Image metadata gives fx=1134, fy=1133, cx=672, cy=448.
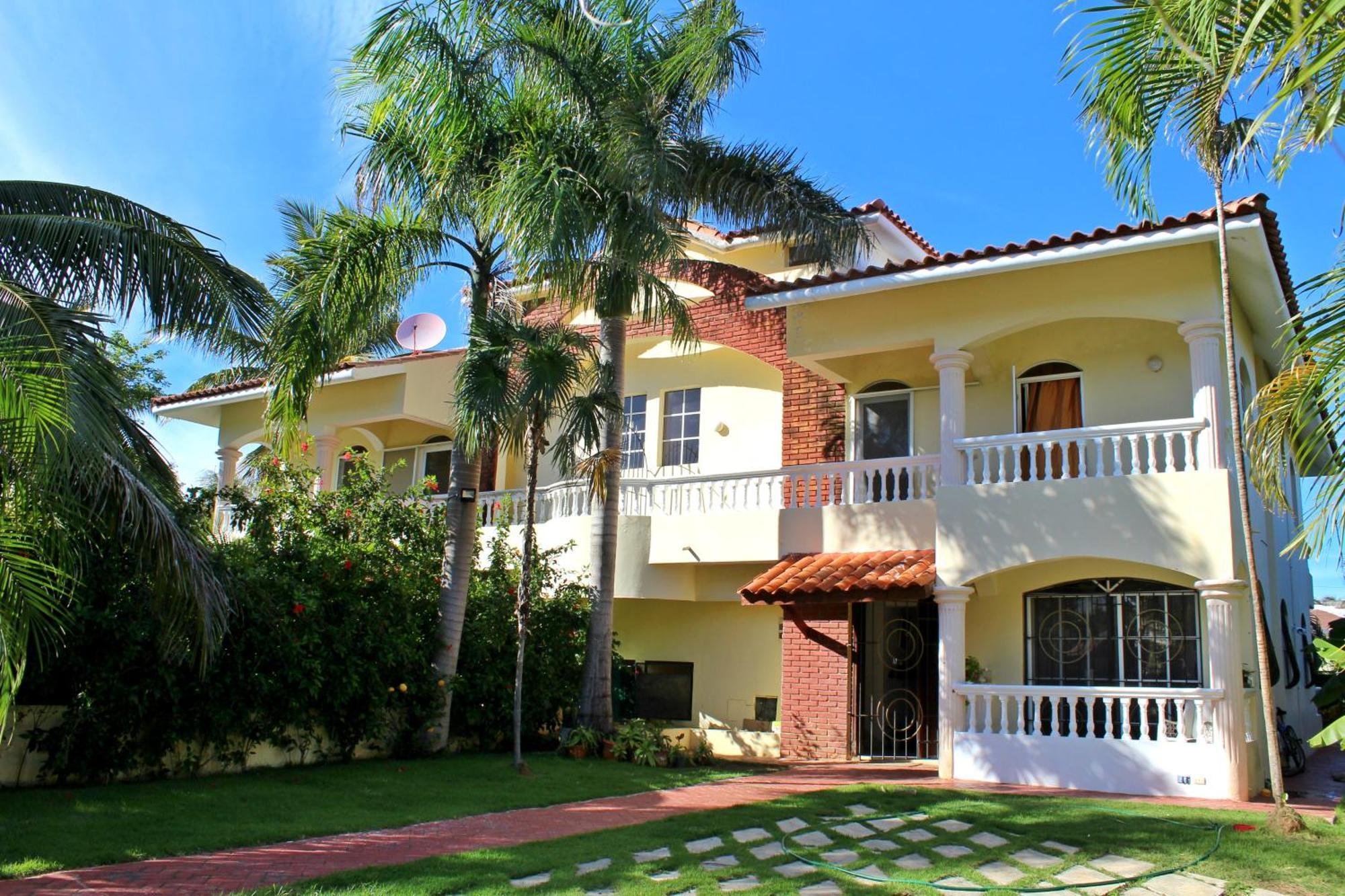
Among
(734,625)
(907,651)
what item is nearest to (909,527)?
(907,651)

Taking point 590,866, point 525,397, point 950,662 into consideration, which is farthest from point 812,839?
point 525,397

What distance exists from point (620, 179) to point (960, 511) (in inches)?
234

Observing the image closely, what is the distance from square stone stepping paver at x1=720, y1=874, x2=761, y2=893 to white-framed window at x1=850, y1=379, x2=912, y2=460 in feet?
32.7

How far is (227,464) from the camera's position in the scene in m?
23.9

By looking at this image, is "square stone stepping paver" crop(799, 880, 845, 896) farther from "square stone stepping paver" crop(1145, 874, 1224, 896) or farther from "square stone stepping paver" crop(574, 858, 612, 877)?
"square stone stepping paver" crop(1145, 874, 1224, 896)

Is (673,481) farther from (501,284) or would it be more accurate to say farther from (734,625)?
(501,284)

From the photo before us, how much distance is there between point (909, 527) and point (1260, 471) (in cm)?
762

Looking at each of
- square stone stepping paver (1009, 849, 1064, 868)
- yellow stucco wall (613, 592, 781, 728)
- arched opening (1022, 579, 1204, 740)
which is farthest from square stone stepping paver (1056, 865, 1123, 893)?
→ yellow stucco wall (613, 592, 781, 728)

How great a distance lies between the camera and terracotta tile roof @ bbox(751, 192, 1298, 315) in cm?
1238

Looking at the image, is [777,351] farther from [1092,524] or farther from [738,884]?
[738,884]

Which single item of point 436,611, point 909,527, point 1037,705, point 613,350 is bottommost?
point 1037,705

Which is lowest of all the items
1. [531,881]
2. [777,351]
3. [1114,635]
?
[531,881]

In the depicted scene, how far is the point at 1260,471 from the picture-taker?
320 inches

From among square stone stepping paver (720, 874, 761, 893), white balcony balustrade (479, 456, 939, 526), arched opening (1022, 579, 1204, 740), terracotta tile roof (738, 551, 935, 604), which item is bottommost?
square stone stepping paver (720, 874, 761, 893)
